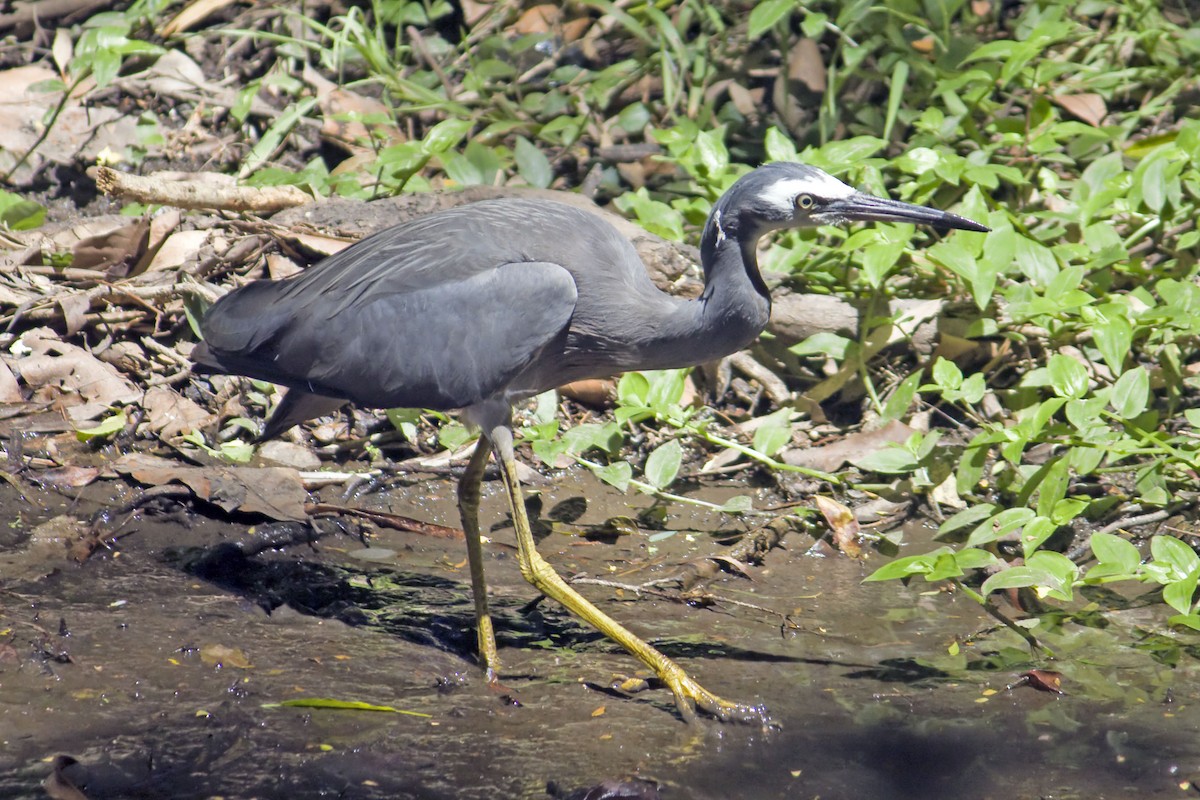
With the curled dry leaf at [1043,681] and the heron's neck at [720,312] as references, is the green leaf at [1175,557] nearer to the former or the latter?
the curled dry leaf at [1043,681]

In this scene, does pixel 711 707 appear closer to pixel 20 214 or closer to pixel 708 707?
pixel 708 707

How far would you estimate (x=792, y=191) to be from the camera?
4184 millimetres

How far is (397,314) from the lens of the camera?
4.46 m

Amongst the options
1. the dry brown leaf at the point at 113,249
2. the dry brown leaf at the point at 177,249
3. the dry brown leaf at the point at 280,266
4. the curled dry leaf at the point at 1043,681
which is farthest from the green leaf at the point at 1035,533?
the dry brown leaf at the point at 113,249

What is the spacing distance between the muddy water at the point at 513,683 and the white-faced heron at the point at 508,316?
0.30m

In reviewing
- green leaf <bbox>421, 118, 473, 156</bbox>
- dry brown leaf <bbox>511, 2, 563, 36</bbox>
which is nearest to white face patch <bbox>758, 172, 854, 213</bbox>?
green leaf <bbox>421, 118, 473, 156</bbox>

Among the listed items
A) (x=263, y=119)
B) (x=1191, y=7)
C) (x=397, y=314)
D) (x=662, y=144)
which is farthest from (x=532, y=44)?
(x=1191, y=7)

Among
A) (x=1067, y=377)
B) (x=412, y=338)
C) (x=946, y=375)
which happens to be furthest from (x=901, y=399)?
(x=412, y=338)

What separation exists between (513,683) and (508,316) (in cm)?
119

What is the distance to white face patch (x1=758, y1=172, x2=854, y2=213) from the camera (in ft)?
13.7

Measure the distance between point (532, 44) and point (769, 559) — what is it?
3832mm

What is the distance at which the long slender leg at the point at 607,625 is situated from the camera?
3836mm

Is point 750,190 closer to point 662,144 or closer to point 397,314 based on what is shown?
point 397,314

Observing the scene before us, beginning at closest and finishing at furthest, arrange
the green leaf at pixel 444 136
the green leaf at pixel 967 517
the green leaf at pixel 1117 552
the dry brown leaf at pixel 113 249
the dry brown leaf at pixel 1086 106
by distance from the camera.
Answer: the green leaf at pixel 1117 552, the green leaf at pixel 967 517, the dry brown leaf at pixel 113 249, the green leaf at pixel 444 136, the dry brown leaf at pixel 1086 106
